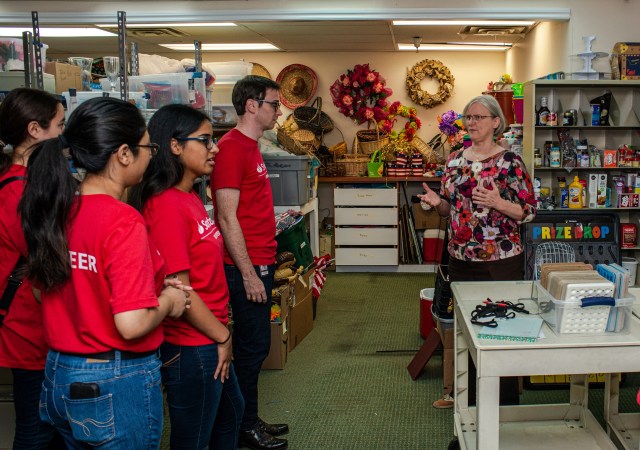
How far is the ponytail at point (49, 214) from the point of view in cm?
163

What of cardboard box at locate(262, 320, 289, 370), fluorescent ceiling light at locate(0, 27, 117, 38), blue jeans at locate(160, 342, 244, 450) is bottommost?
cardboard box at locate(262, 320, 289, 370)

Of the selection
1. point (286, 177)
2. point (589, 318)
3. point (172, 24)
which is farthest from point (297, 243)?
point (589, 318)

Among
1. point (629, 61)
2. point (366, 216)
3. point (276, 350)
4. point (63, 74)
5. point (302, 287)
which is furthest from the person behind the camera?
point (366, 216)

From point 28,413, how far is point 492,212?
220 cm

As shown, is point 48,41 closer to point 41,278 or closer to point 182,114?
point 182,114

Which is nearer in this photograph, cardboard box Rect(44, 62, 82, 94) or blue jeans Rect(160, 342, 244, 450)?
blue jeans Rect(160, 342, 244, 450)

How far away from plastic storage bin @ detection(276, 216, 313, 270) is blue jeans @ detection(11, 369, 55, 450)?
104 inches

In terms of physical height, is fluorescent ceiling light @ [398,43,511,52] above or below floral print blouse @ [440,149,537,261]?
above

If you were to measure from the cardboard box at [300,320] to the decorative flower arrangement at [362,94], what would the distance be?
3.71 m

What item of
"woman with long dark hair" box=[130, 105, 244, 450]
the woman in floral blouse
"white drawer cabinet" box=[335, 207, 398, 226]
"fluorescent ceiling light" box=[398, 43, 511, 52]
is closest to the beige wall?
"fluorescent ceiling light" box=[398, 43, 511, 52]

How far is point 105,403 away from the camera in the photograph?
5.37ft

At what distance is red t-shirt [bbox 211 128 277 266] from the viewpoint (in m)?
2.88

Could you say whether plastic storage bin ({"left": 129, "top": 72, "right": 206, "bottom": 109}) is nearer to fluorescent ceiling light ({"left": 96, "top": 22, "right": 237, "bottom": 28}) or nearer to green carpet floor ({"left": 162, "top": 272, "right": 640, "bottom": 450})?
green carpet floor ({"left": 162, "top": 272, "right": 640, "bottom": 450})

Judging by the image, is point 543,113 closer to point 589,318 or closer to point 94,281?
point 589,318
